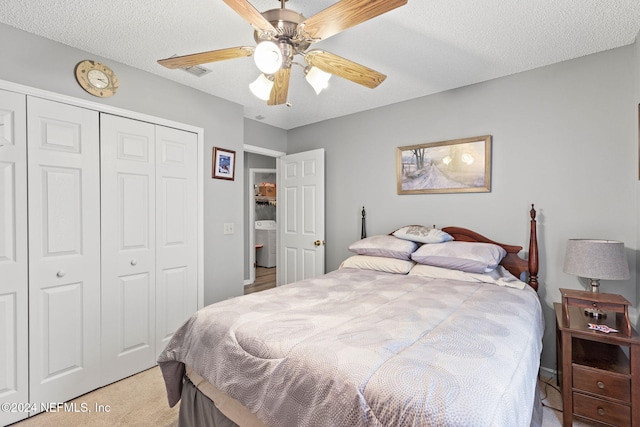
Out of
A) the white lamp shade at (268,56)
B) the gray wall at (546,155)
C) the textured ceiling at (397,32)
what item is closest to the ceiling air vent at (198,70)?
the textured ceiling at (397,32)

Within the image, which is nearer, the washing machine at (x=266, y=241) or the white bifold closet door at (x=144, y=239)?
the white bifold closet door at (x=144, y=239)

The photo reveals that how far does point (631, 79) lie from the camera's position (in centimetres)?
209

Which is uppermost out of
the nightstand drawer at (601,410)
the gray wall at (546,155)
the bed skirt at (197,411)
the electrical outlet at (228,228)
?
the gray wall at (546,155)

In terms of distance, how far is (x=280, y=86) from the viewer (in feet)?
6.01

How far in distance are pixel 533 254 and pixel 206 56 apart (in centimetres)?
266

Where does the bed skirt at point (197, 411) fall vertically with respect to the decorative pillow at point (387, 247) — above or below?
below

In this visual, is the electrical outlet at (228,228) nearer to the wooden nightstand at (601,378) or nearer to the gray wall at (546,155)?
the gray wall at (546,155)

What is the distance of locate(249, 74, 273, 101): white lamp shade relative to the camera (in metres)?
1.78

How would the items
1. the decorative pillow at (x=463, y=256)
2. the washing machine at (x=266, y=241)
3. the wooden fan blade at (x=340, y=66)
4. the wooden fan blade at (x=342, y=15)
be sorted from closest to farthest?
the wooden fan blade at (x=342, y=15) → the wooden fan blade at (x=340, y=66) → the decorative pillow at (x=463, y=256) → the washing machine at (x=266, y=241)

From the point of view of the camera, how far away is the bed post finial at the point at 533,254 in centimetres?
235

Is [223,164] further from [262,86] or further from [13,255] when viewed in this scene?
[13,255]

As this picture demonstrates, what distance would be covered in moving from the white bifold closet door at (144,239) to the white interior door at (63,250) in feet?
0.28

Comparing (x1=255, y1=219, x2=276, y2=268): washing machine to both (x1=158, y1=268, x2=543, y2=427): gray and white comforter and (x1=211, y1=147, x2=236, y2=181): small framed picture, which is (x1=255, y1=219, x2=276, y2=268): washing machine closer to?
(x1=211, y1=147, x2=236, y2=181): small framed picture

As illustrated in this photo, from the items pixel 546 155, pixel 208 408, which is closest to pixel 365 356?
pixel 208 408
